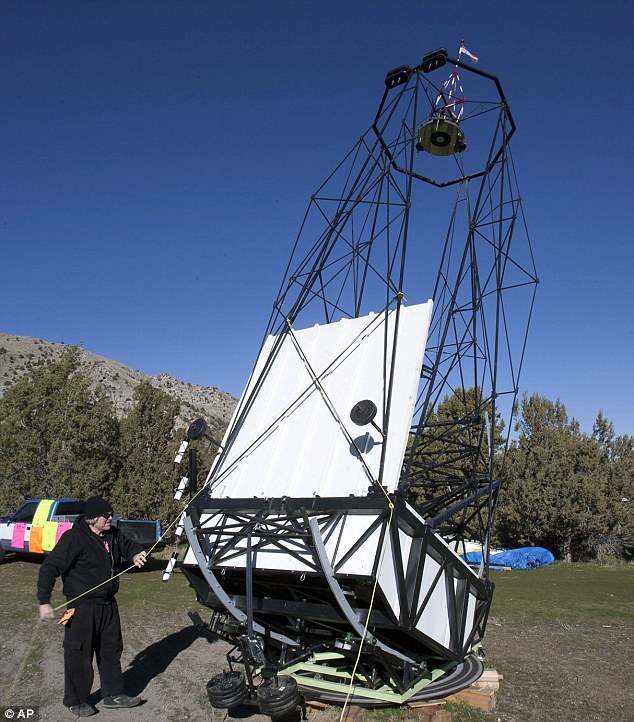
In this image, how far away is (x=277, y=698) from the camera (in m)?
5.33

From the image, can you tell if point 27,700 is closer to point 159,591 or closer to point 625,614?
point 159,591

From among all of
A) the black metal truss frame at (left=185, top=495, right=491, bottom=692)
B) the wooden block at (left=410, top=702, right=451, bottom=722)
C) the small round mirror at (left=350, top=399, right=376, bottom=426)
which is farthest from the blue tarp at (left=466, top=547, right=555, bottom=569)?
the small round mirror at (left=350, top=399, right=376, bottom=426)

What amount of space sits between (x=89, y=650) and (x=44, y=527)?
42.8ft

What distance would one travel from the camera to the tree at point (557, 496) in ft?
115

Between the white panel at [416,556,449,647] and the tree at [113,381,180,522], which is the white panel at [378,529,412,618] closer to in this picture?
the white panel at [416,556,449,647]

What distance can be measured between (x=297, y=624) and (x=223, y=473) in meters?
2.08

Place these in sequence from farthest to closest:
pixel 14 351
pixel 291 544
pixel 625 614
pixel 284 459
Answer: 1. pixel 14 351
2. pixel 625 614
3. pixel 284 459
4. pixel 291 544

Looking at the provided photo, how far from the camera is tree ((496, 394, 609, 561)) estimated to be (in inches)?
1385

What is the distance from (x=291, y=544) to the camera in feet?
20.4

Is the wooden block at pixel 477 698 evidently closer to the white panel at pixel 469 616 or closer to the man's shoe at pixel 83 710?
the white panel at pixel 469 616

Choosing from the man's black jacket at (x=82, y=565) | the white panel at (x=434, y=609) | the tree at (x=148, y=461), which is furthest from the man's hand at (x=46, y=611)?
the tree at (x=148, y=461)

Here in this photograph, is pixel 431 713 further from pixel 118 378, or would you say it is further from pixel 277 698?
pixel 118 378

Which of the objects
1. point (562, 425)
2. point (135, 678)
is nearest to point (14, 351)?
point (562, 425)

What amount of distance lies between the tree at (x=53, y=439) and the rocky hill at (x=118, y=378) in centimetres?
4392
